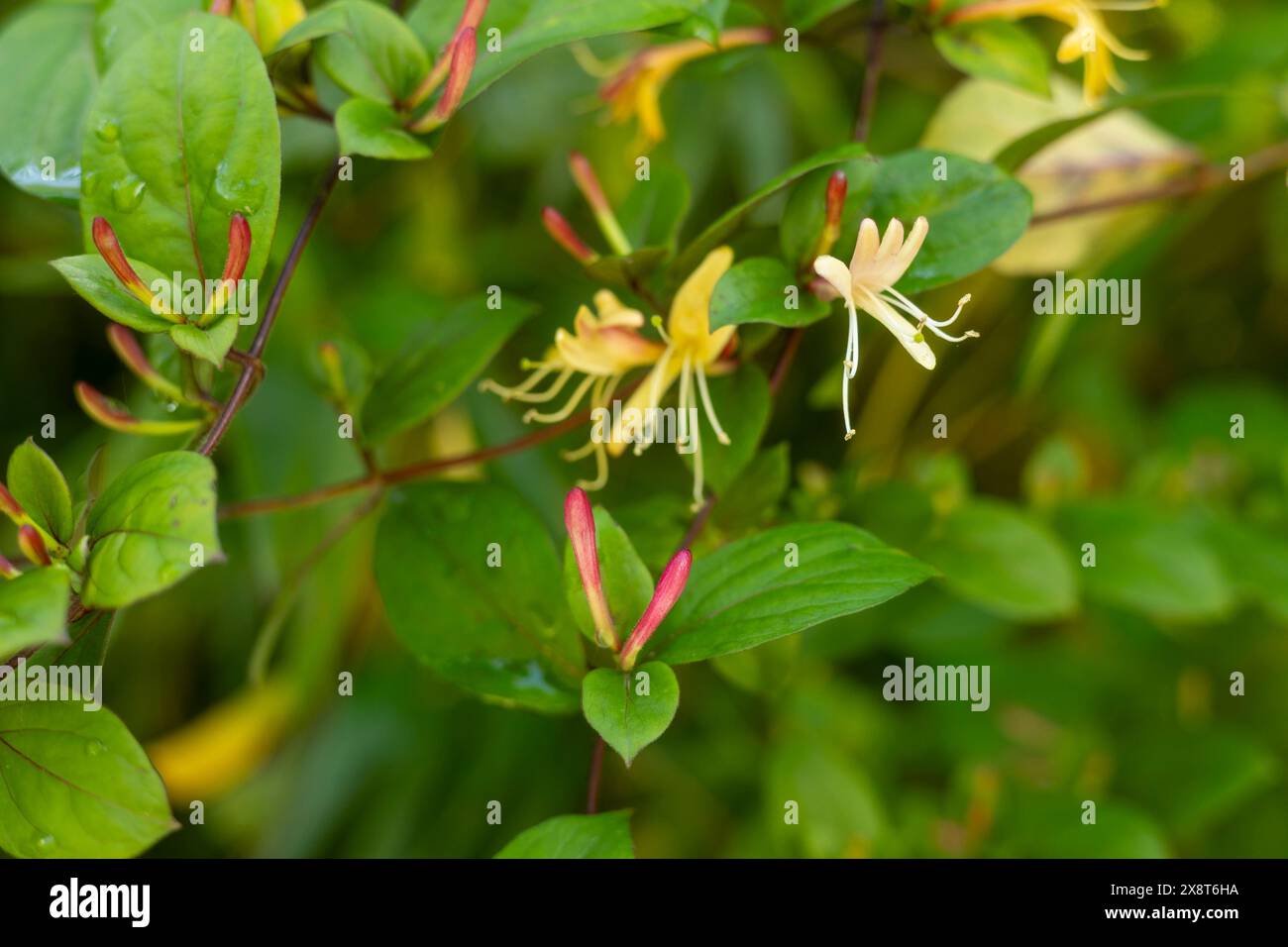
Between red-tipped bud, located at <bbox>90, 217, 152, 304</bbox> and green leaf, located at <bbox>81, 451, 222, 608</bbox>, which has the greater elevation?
red-tipped bud, located at <bbox>90, 217, 152, 304</bbox>

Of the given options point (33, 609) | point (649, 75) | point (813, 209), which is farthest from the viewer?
point (649, 75)

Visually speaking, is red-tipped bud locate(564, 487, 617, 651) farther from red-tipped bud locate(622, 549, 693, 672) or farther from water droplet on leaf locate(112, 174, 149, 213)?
water droplet on leaf locate(112, 174, 149, 213)

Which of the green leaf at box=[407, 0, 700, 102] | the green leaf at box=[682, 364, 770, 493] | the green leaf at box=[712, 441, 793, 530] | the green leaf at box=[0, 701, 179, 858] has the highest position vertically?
the green leaf at box=[407, 0, 700, 102]

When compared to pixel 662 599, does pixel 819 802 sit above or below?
below

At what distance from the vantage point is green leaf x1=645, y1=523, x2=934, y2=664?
324 millimetres

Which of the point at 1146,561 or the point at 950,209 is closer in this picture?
the point at 950,209

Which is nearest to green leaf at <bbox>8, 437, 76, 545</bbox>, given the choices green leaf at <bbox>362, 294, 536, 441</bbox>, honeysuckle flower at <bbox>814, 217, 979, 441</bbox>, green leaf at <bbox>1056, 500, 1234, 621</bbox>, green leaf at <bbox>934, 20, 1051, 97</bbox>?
green leaf at <bbox>362, 294, 536, 441</bbox>

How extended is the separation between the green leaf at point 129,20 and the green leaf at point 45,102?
0.01m

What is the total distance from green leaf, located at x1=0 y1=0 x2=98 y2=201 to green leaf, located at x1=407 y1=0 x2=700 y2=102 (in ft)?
0.44

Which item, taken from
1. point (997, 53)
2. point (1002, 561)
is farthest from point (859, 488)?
point (997, 53)

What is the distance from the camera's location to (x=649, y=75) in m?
0.48

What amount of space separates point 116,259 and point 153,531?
0.26 feet

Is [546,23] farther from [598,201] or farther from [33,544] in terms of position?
[33,544]
